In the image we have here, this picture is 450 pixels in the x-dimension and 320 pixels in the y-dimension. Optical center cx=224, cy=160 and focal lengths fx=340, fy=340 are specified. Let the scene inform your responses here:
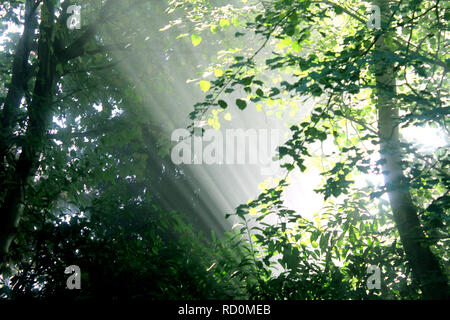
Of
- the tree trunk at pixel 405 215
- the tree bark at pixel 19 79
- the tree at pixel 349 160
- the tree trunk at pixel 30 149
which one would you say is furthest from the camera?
the tree bark at pixel 19 79

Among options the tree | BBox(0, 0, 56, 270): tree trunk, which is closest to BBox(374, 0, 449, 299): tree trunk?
the tree

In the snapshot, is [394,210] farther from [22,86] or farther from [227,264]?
[22,86]

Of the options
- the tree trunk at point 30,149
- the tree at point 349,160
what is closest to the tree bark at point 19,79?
the tree trunk at point 30,149

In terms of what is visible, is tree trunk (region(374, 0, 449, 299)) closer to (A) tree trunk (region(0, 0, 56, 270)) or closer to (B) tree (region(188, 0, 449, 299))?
(B) tree (region(188, 0, 449, 299))

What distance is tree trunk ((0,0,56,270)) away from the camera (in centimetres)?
527

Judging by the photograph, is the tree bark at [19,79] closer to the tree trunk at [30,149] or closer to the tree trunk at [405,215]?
the tree trunk at [30,149]

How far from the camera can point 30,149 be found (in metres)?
5.47

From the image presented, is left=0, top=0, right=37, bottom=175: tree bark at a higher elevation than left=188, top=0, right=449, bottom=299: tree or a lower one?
higher

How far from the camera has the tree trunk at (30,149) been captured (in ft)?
17.3

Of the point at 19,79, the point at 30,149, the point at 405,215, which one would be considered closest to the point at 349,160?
the point at 405,215

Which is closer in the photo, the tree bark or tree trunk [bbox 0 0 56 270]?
tree trunk [bbox 0 0 56 270]

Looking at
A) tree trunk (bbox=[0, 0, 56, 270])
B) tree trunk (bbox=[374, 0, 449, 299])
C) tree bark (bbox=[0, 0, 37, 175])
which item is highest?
tree bark (bbox=[0, 0, 37, 175])
